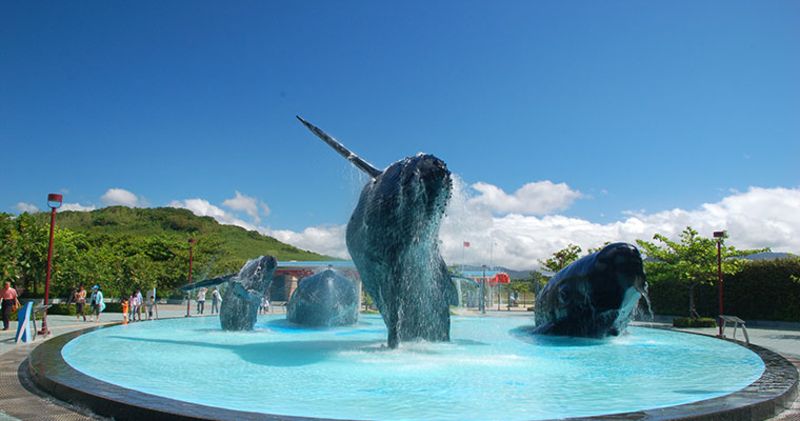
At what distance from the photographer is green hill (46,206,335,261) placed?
112 m

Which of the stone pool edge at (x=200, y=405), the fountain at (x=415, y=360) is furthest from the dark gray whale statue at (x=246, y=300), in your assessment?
the stone pool edge at (x=200, y=405)

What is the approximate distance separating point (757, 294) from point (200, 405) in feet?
105

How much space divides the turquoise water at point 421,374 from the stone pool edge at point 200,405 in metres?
0.71

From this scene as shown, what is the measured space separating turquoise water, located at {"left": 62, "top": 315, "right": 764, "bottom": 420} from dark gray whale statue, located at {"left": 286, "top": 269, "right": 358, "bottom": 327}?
5.49 m

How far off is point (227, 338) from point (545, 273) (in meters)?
32.6

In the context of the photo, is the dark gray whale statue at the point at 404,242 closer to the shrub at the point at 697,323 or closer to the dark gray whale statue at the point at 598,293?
the dark gray whale statue at the point at 598,293

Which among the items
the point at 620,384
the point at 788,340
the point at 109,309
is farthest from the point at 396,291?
the point at 109,309

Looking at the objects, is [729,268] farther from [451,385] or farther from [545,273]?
[451,385]

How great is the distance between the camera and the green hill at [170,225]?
112312 mm

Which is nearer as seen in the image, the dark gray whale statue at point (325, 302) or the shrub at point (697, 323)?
the dark gray whale statue at point (325, 302)

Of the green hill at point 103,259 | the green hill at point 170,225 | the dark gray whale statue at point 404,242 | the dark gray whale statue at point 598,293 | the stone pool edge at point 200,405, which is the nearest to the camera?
the stone pool edge at point 200,405

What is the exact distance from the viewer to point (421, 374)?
930 cm

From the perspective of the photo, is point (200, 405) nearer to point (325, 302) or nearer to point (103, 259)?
point (325, 302)

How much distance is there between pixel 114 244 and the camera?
5894 centimetres
